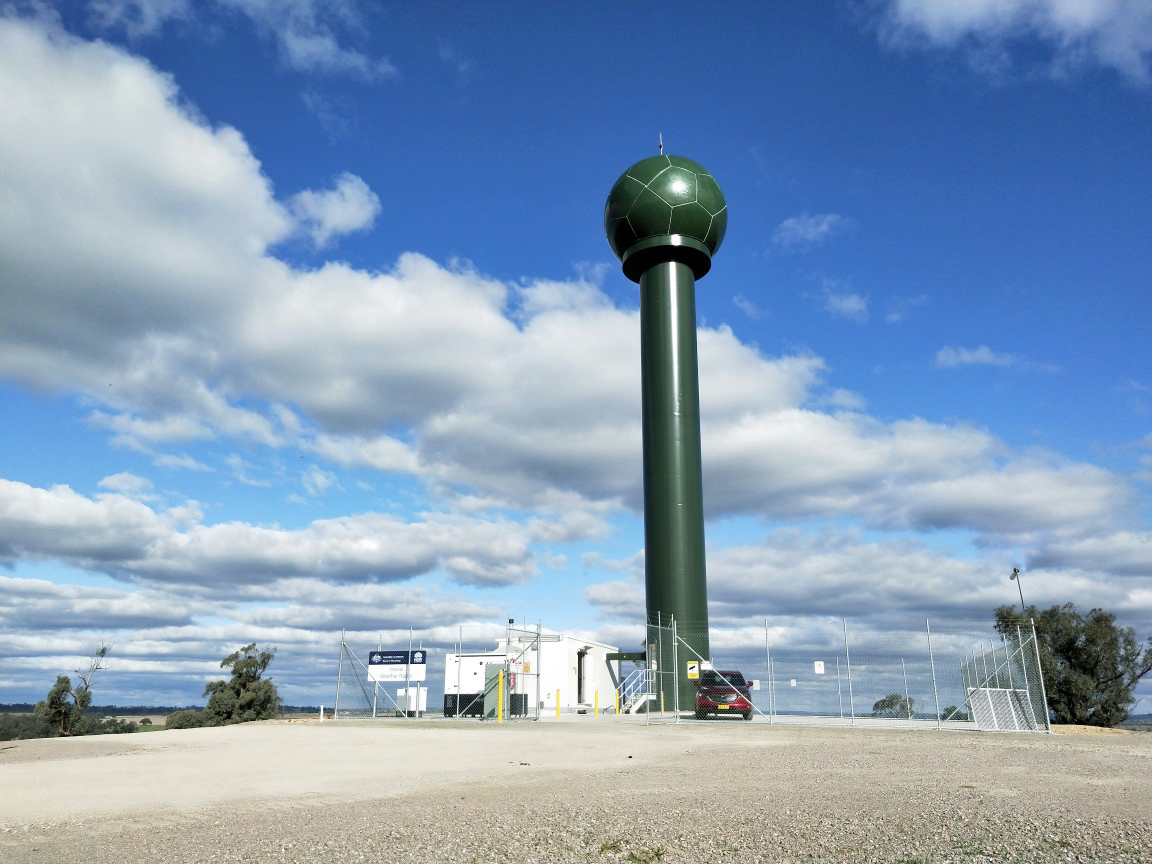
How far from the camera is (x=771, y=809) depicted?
821cm

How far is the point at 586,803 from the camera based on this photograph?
28.8ft

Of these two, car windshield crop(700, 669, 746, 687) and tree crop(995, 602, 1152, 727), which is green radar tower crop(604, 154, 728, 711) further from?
tree crop(995, 602, 1152, 727)

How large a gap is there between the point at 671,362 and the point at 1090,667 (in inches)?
836

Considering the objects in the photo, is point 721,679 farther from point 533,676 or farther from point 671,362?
point 671,362

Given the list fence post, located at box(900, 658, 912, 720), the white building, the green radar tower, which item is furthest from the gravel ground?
the green radar tower

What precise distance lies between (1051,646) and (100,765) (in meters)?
34.6

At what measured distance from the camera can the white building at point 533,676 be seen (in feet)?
88.7

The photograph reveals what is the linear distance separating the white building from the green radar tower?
15.3 feet

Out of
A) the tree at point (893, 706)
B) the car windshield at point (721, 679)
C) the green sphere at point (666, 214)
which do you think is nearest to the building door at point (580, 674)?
the car windshield at point (721, 679)

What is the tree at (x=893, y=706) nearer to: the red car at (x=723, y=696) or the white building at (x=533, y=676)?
the red car at (x=723, y=696)

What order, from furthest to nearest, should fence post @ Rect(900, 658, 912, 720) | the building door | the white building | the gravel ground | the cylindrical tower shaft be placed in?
the building door → the cylindrical tower shaft → the white building → fence post @ Rect(900, 658, 912, 720) → the gravel ground

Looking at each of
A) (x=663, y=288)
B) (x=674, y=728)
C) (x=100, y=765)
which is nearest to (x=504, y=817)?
(x=100, y=765)

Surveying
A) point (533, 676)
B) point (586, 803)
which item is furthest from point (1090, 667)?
point (586, 803)

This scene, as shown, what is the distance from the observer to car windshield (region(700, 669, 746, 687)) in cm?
2434
